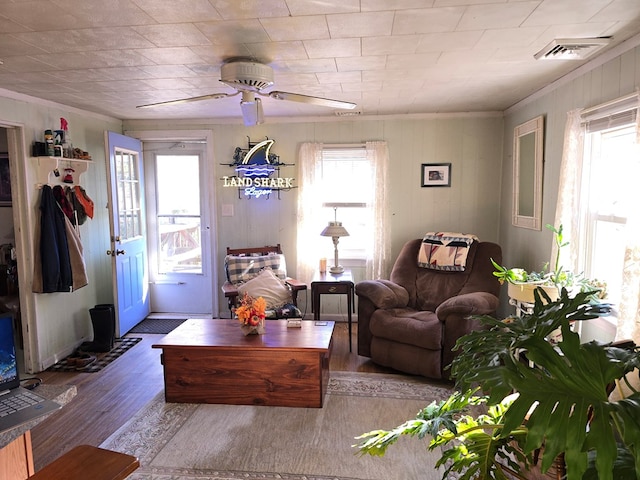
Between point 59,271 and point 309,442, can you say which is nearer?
point 309,442

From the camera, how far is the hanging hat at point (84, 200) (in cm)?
398

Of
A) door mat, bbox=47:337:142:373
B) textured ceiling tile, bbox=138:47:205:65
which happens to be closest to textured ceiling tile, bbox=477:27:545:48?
textured ceiling tile, bbox=138:47:205:65

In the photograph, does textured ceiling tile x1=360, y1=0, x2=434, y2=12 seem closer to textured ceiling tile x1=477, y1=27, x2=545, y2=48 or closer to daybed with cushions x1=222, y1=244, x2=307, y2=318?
textured ceiling tile x1=477, y1=27, x2=545, y2=48

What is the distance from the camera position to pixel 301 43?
2.30 m

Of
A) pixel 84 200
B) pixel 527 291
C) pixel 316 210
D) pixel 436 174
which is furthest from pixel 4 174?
pixel 527 291

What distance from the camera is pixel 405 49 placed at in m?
2.43

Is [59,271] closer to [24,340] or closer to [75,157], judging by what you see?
[24,340]

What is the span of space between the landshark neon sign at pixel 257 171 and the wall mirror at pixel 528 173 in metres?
2.19

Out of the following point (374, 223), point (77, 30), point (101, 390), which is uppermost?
point (77, 30)

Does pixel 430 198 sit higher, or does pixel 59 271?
pixel 430 198

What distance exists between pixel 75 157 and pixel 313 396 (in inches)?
112

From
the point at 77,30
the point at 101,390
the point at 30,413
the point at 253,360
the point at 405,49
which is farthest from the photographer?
A: the point at 101,390

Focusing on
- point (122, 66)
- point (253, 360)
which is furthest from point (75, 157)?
point (253, 360)

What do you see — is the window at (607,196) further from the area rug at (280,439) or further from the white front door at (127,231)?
the white front door at (127,231)
